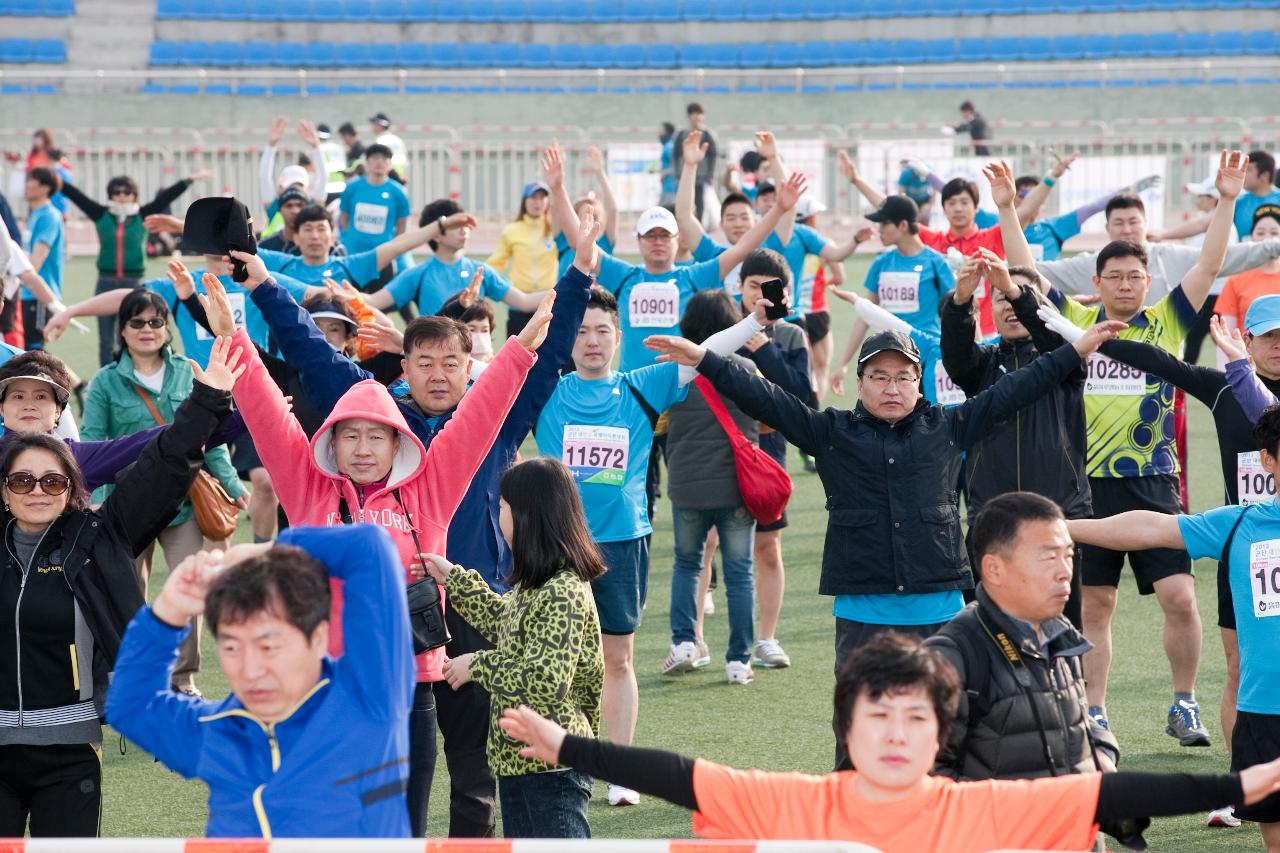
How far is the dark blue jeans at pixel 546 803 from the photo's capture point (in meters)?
4.77

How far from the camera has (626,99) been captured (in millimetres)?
34219

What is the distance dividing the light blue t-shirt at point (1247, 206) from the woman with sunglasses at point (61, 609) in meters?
9.78

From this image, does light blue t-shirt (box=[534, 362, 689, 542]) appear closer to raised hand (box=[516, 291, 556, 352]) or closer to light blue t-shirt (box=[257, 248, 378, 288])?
raised hand (box=[516, 291, 556, 352])

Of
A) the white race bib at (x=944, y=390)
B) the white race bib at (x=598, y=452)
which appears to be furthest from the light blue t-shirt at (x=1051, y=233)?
the white race bib at (x=598, y=452)

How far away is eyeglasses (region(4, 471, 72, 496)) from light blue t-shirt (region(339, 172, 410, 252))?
1120 centimetres

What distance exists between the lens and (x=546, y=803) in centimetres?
478

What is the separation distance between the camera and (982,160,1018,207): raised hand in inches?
290

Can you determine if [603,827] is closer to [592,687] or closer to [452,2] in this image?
[592,687]

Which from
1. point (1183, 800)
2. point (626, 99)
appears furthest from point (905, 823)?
point (626, 99)

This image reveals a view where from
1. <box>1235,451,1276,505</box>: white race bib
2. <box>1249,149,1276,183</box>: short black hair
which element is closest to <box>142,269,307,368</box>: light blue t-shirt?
<box>1235,451,1276,505</box>: white race bib

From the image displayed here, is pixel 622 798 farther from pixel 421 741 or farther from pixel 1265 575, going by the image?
pixel 1265 575

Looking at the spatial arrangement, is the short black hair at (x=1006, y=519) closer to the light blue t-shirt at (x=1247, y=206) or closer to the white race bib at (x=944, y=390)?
the white race bib at (x=944, y=390)

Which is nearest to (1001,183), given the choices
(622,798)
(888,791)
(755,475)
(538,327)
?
(755,475)

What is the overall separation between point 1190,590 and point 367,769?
454 cm
